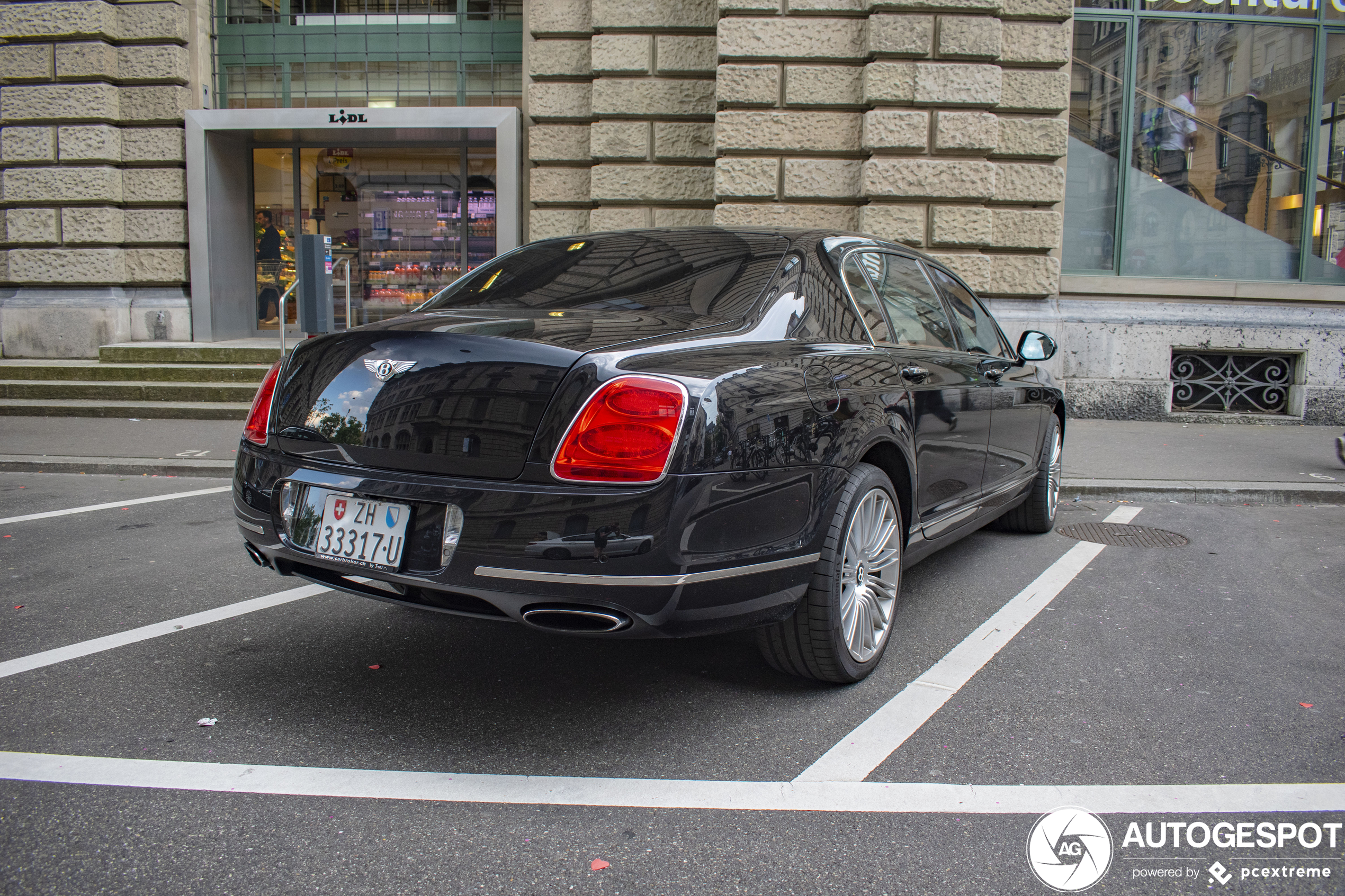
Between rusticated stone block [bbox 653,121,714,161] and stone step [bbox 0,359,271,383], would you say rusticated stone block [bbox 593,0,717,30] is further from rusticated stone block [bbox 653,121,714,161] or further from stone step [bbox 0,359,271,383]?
stone step [bbox 0,359,271,383]

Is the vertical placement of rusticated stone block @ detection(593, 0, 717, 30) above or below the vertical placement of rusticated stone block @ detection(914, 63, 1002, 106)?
above

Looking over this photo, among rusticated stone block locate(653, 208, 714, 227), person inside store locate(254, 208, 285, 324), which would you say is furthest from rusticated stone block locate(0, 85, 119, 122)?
rusticated stone block locate(653, 208, 714, 227)

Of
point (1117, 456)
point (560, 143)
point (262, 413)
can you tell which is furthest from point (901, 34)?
point (262, 413)

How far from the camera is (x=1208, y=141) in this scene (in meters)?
10.6

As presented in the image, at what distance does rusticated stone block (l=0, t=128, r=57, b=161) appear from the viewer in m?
10.9

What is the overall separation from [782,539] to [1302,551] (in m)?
4.00

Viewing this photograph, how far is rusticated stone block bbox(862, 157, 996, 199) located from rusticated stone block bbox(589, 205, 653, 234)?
233 centimetres

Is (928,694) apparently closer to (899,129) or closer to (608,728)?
(608,728)

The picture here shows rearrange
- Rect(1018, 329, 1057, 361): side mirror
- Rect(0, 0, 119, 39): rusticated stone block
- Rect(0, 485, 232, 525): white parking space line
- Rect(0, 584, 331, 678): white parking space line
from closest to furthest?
Rect(0, 584, 331, 678): white parking space line, Rect(1018, 329, 1057, 361): side mirror, Rect(0, 485, 232, 525): white parking space line, Rect(0, 0, 119, 39): rusticated stone block

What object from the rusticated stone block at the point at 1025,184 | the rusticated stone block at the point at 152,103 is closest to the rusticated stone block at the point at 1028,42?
the rusticated stone block at the point at 1025,184

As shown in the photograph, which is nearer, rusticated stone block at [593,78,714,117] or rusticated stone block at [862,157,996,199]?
rusticated stone block at [862,157,996,199]

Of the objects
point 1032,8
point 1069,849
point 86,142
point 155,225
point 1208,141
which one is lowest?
point 1069,849

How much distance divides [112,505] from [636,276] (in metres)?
4.36

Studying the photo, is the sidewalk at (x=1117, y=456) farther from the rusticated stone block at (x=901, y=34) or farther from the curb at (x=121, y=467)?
the rusticated stone block at (x=901, y=34)
